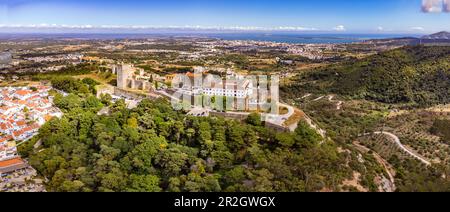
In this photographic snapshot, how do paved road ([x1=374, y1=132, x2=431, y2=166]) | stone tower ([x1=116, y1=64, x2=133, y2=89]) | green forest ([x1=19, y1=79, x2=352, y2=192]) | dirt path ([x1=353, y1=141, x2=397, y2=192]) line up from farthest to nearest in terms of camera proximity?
stone tower ([x1=116, y1=64, x2=133, y2=89]) → paved road ([x1=374, y1=132, x2=431, y2=166]) → dirt path ([x1=353, y1=141, x2=397, y2=192]) → green forest ([x1=19, y1=79, x2=352, y2=192])

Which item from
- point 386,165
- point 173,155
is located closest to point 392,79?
point 386,165

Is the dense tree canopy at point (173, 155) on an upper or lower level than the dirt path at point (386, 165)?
upper

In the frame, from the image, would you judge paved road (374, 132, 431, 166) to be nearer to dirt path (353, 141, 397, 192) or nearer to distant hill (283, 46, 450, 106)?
dirt path (353, 141, 397, 192)

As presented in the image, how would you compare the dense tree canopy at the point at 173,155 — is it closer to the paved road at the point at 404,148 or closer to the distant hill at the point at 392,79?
the paved road at the point at 404,148

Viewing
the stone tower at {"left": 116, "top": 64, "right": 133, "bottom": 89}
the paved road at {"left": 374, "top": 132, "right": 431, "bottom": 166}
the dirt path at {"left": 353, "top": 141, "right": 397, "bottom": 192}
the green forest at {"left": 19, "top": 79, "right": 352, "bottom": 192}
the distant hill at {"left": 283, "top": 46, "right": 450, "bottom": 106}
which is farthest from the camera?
the distant hill at {"left": 283, "top": 46, "right": 450, "bottom": 106}

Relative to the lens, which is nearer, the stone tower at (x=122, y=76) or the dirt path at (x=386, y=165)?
the dirt path at (x=386, y=165)

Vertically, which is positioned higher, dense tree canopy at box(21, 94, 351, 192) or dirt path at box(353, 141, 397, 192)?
dense tree canopy at box(21, 94, 351, 192)

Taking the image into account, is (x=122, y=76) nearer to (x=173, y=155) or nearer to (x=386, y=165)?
(x=173, y=155)

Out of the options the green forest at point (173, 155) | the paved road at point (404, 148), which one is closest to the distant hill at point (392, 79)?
the paved road at point (404, 148)

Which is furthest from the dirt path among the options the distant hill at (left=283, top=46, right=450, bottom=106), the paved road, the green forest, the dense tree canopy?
the distant hill at (left=283, top=46, right=450, bottom=106)
